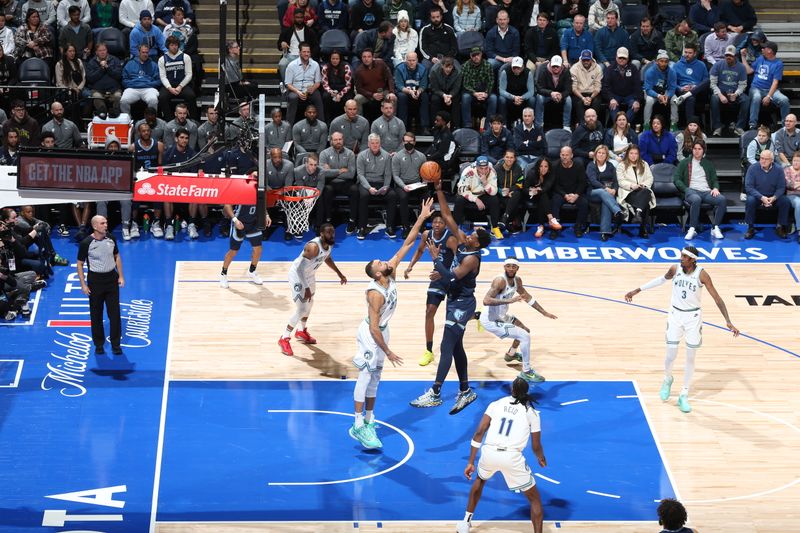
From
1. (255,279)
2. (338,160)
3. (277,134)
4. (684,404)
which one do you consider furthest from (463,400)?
(277,134)

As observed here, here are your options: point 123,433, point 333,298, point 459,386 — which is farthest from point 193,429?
point 333,298

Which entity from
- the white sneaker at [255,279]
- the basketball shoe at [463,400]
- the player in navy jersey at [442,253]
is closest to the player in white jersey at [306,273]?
the player in navy jersey at [442,253]

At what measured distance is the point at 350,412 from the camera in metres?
15.9

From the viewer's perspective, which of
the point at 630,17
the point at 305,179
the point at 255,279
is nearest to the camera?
the point at 255,279

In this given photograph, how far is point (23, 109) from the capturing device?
22.5 metres

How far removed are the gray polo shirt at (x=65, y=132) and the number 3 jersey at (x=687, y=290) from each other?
1173cm

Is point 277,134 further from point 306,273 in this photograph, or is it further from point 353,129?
point 306,273

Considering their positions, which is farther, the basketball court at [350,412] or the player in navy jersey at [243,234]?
the player in navy jersey at [243,234]

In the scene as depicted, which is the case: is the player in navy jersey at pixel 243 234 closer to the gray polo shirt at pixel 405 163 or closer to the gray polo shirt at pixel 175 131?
the gray polo shirt at pixel 175 131

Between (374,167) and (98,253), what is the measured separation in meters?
7.10

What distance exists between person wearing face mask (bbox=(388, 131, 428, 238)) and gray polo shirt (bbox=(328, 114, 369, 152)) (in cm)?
92

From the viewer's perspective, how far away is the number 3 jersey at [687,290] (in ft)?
51.1

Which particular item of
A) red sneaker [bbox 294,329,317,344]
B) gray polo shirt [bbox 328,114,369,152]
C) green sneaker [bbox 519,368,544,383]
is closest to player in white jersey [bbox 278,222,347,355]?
red sneaker [bbox 294,329,317,344]

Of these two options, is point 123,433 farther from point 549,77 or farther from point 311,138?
point 549,77
